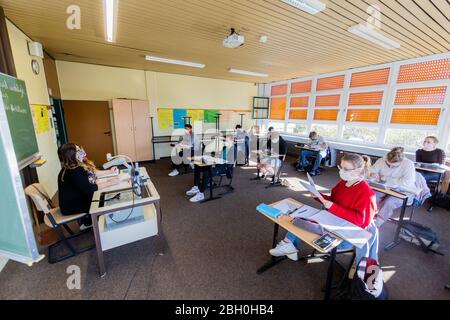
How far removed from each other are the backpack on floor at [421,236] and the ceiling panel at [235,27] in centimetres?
268

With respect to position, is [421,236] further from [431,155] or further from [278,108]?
[278,108]

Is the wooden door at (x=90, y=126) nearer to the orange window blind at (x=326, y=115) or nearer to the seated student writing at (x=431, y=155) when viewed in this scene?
the orange window blind at (x=326, y=115)

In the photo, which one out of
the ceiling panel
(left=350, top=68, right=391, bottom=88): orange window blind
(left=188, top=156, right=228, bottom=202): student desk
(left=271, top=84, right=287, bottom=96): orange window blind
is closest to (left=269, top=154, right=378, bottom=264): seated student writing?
the ceiling panel

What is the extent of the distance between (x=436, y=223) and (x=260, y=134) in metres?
6.20

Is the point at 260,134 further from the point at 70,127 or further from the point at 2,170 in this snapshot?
the point at 2,170

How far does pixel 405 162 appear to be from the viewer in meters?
2.60

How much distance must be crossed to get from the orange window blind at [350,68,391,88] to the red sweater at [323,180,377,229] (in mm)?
4922

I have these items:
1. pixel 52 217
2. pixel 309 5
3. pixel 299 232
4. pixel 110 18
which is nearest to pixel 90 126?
pixel 110 18

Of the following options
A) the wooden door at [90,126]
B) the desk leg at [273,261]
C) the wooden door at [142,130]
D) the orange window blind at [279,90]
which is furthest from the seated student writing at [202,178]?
the orange window blind at [279,90]

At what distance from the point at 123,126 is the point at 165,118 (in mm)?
1433

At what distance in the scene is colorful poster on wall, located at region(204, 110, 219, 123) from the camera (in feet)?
24.2

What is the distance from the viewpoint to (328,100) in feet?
20.6

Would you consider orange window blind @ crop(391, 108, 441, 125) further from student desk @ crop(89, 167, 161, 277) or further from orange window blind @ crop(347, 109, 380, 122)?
student desk @ crop(89, 167, 161, 277)
